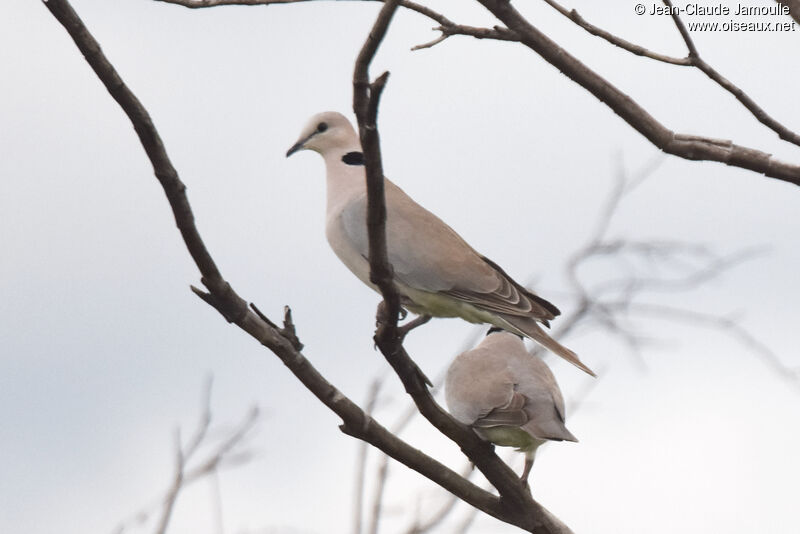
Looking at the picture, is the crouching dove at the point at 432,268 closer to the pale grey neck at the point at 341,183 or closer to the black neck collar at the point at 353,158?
the pale grey neck at the point at 341,183

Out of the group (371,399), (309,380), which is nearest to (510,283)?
(371,399)

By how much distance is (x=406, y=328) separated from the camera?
13.0 ft

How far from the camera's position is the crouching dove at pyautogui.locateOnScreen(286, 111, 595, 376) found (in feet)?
15.1

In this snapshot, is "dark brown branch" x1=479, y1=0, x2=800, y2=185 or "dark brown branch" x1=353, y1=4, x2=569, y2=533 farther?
"dark brown branch" x1=479, y1=0, x2=800, y2=185

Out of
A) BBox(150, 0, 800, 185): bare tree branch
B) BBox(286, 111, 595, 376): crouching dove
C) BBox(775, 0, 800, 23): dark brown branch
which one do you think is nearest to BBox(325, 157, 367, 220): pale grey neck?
BBox(286, 111, 595, 376): crouching dove

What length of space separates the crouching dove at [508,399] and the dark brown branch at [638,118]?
1.42 m

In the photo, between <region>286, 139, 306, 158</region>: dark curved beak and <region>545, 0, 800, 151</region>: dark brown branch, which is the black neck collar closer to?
<region>286, 139, 306, 158</region>: dark curved beak

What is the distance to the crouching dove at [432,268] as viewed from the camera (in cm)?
462

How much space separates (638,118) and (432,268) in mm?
1756

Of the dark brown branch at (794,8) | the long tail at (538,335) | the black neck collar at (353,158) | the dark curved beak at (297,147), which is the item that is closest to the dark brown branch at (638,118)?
the dark brown branch at (794,8)

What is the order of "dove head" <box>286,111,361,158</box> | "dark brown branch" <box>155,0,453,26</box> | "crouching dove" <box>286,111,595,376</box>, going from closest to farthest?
"dark brown branch" <box>155,0,453,26</box>, "crouching dove" <box>286,111,595,376</box>, "dove head" <box>286,111,361,158</box>

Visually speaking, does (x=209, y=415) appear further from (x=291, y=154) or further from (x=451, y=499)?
(x=291, y=154)

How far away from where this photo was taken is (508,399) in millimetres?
4270

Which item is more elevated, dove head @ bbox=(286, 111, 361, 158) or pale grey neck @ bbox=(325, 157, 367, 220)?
dove head @ bbox=(286, 111, 361, 158)
